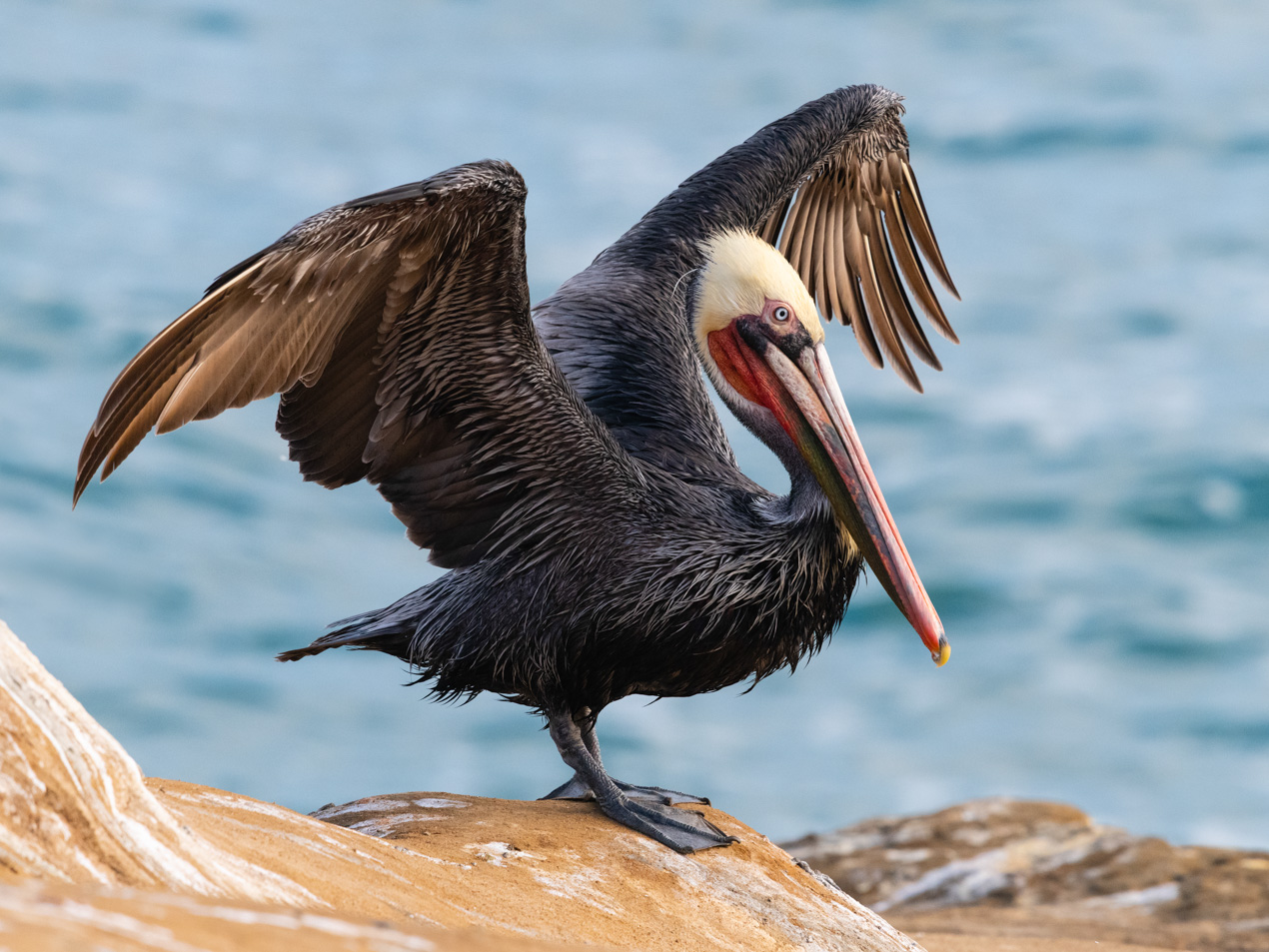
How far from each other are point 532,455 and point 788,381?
2.99 feet

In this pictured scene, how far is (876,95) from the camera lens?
6.57 m

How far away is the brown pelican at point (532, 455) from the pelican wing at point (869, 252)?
5.31 feet

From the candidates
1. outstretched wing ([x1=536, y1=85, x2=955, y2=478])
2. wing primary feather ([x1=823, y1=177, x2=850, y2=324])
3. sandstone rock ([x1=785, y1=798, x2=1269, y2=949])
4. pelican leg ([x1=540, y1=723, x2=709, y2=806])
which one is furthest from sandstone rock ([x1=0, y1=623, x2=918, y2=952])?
wing primary feather ([x1=823, y1=177, x2=850, y2=324])

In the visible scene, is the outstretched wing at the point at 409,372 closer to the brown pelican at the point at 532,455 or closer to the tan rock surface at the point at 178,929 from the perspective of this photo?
the brown pelican at the point at 532,455

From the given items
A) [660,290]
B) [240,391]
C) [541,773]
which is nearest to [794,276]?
[660,290]

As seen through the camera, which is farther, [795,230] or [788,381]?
[795,230]

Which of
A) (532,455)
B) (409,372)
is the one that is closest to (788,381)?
(532,455)

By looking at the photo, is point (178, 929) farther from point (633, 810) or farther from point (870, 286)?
point (870, 286)

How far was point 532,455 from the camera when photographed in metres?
4.62

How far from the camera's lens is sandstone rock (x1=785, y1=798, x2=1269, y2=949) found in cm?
593

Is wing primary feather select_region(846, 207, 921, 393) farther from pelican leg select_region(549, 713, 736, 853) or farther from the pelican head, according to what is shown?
pelican leg select_region(549, 713, 736, 853)

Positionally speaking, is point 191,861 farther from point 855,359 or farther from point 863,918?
point 855,359

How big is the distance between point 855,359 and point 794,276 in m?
13.0

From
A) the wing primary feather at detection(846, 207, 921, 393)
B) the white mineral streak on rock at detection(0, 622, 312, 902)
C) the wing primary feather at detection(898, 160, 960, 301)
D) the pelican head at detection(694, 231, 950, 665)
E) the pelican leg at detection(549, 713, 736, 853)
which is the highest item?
the wing primary feather at detection(898, 160, 960, 301)
